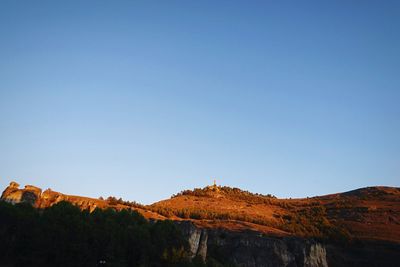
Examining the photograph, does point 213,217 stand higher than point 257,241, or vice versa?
point 213,217

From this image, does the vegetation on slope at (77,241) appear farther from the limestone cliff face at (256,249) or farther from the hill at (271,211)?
the hill at (271,211)

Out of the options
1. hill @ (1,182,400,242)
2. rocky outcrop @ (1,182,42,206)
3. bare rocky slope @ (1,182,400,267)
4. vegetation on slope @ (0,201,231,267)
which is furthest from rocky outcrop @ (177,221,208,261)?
rocky outcrop @ (1,182,42,206)

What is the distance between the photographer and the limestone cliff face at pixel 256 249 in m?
48.6

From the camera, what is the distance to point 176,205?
256ft

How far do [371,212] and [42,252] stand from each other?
59.7 metres

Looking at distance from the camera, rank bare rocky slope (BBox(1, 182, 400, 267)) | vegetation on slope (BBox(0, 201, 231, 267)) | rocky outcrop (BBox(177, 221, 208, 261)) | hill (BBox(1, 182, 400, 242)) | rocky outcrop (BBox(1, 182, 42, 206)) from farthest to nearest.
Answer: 1. hill (BBox(1, 182, 400, 242))
2. rocky outcrop (BBox(1, 182, 42, 206))
3. bare rocky slope (BBox(1, 182, 400, 267))
4. rocky outcrop (BBox(177, 221, 208, 261))
5. vegetation on slope (BBox(0, 201, 231, 267))

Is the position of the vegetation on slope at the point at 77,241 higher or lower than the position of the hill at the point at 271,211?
lower

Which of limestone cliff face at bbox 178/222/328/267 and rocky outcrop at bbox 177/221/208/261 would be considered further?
limestone cliff face at bbox 178/222/328/267

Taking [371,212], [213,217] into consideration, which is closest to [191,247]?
[213,217]

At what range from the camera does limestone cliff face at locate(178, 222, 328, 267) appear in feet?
159

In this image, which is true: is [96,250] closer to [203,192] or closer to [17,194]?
[17,194]

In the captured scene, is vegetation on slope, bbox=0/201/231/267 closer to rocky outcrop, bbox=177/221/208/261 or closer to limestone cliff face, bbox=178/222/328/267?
rocky outcrop, bbox=177/221/208/261

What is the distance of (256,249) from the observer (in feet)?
166

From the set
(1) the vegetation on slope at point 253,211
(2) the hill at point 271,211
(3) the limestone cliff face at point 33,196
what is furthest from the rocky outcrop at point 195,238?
(1) the vegetation on slope at point 253,211
